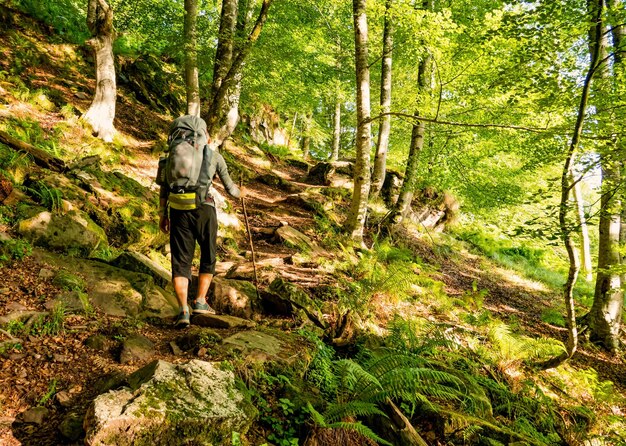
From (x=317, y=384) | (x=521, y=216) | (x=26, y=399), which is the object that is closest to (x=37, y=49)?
(x=26, y=399)

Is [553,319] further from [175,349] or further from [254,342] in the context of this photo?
[175,349]

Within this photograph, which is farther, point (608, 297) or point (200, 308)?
point (608, 297)

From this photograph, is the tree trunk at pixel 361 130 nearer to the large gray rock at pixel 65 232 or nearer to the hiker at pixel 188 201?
the hiker at pixel 188 201

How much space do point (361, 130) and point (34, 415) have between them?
750cm

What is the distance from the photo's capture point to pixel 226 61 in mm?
8648

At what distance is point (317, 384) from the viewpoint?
321 cm

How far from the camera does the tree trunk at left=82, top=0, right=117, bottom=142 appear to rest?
8.35 m

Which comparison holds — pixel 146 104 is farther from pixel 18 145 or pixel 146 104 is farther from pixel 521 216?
pixel 521 216

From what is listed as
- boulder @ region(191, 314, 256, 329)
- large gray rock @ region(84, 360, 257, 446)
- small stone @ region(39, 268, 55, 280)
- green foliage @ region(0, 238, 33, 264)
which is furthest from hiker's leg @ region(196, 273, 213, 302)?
green foliage @ region(0, 238, 33, 264)

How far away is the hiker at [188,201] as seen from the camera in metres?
3.82

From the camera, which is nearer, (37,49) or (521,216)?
(37,49)

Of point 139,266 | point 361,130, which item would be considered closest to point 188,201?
point 139,266

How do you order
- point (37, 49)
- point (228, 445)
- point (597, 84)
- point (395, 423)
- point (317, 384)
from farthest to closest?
1. point (37, 49)
2. point (597, 84)
3. point (317, 384)
4. point (395, 423)
5. point (228, 445)

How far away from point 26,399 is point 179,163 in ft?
7.68
